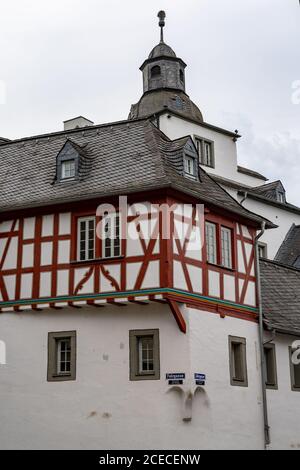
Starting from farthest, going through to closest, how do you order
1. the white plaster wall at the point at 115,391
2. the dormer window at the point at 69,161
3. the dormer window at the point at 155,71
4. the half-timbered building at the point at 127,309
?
the dormer window at the point at 155,71
the dormer window at the point at 69,161
the half-timbered building at the point at 127,309
the white plaster wall at the point at 115,391

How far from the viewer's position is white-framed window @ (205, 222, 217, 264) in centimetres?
2238

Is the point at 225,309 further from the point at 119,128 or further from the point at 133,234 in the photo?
the point at 119,128

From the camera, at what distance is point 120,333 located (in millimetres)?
21062

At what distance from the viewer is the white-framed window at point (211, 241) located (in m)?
22.4

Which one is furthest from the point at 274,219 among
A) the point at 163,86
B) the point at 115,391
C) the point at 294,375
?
the point at 115,391

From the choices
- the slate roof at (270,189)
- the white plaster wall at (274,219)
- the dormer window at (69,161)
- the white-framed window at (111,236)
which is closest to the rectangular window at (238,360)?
the white-framed window at (111,236)

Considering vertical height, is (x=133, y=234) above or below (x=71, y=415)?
above

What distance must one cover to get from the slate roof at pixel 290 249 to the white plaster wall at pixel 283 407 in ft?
40.0

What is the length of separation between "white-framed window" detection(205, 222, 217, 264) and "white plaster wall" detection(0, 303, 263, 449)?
1.68 meters

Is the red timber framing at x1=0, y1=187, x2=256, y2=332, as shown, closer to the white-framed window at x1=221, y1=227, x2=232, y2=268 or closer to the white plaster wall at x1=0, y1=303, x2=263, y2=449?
the white-framed window at x1=221, y1=227, x2=232, y2=268

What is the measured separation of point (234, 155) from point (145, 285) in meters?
20.6

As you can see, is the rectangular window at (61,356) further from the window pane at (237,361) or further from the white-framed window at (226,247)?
the white-framed window at (226,247)
